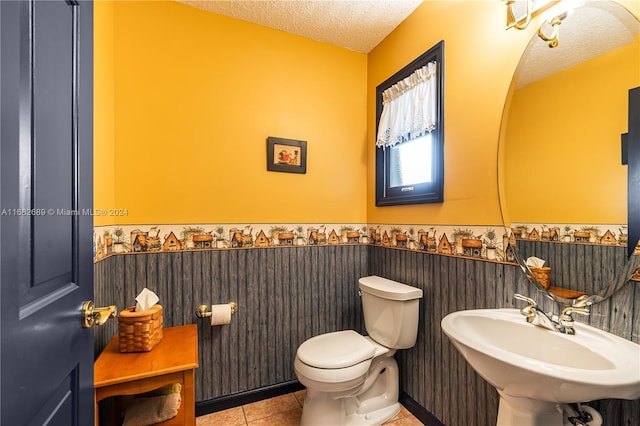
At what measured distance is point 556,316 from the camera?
109cm

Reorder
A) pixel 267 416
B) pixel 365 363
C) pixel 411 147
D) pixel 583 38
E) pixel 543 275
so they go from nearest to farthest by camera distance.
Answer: pixel 583 38 → pixel 543 275 → pixel 365 363 → pixel 267 416 → pixel 411 147

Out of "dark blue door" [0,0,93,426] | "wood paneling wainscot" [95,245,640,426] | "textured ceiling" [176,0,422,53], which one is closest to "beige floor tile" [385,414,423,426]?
"wood paneling wainscot" [95,245,640,426]

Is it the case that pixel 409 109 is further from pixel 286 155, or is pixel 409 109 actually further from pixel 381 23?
pixel 286 155

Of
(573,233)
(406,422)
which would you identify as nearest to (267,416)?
(406,422)

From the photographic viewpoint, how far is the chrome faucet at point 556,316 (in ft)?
3.24

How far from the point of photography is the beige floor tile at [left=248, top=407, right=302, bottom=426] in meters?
1.66

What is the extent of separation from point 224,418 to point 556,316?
1.83 metres

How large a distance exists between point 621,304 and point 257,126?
6.34 ft

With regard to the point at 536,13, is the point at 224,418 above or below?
below

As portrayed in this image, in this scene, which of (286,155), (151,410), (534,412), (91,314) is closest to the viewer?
(91,314)

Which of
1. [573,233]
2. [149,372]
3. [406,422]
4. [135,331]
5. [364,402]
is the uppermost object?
[573,233]

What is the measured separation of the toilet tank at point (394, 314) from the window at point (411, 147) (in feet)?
1.81

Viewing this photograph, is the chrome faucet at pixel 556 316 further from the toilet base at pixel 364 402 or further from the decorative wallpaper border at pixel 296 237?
the toilet base at pixel 364 402

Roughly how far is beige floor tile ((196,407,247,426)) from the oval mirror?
1770 mm
